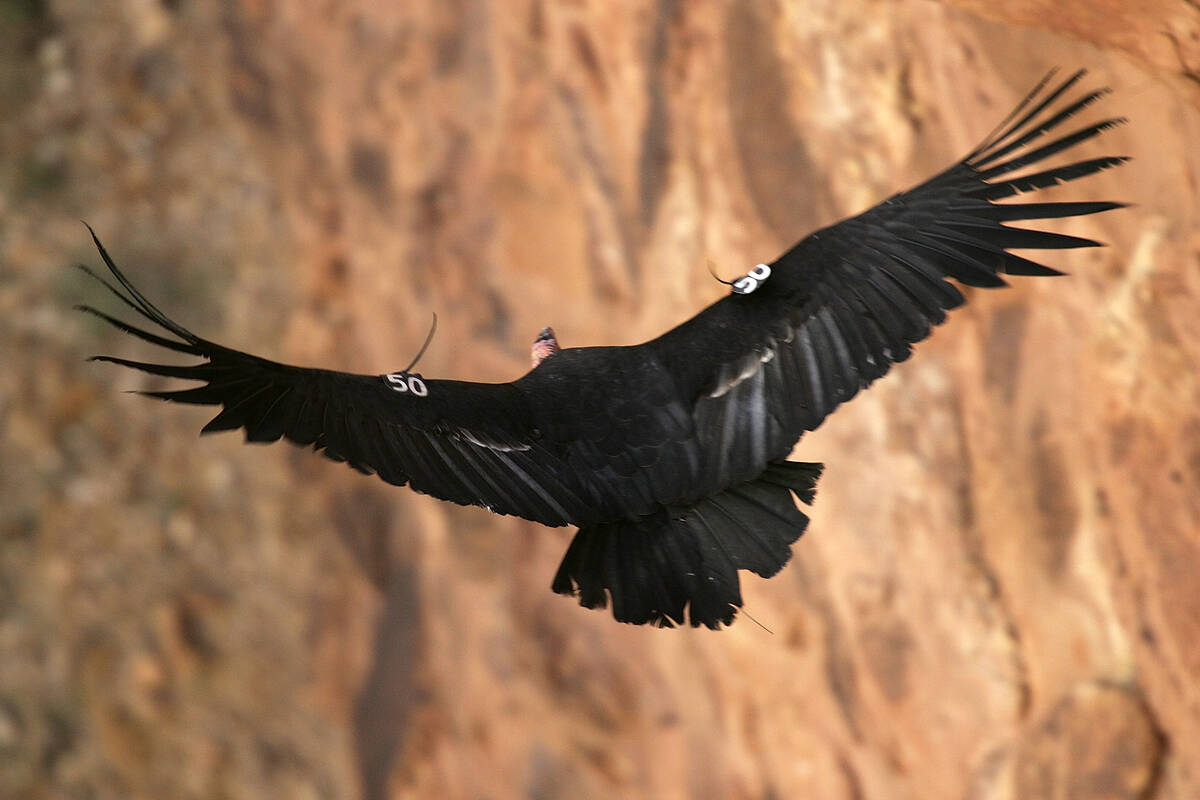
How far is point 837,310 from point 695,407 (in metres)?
0.21

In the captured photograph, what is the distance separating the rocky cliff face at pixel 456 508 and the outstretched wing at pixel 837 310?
128 centimetres

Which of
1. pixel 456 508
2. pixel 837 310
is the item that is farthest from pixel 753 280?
pixel 456 508

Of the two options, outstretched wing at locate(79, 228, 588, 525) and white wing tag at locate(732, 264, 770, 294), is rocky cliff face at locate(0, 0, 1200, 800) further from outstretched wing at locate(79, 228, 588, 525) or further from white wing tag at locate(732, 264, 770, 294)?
outstretched wing at locate(79, 228, 588, 525)

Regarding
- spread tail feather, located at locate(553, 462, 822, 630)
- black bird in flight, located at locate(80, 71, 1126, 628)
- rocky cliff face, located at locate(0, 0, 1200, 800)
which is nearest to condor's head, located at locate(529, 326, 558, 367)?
black bird in flight, located at locate(80, 71, 1126, 628)

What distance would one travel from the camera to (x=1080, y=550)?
2754mm

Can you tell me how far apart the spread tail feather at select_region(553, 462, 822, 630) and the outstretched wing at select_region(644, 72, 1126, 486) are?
3.3 inches

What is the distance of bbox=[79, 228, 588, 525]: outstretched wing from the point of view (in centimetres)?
144

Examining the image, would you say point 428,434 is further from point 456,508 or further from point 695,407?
point 456,508

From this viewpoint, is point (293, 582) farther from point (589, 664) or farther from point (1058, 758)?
point (1058, 758)

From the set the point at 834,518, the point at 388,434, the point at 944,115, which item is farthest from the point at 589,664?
the point at 388,434

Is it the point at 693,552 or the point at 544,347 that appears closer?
the point at 693,552

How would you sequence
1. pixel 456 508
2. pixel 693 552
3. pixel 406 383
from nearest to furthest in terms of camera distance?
pixel 406 383
pixel 693 552
pixel 456 508

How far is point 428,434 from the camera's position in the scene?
4.85 feet

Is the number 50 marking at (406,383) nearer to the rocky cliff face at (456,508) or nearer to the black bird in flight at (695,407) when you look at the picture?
the black bird in flight at (695,407)
